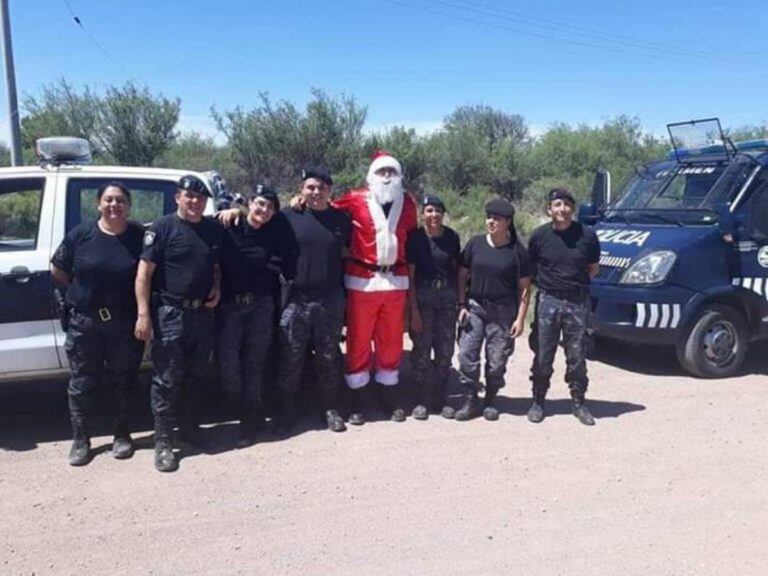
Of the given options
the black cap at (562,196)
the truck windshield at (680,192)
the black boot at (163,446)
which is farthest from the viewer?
the truck windshield at (680,192)

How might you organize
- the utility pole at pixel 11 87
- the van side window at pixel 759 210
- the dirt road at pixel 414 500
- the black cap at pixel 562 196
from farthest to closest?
the utility pole at pixel 11 87
the van side window at pixel 759 210
the black cap at pixel 562 196
the dirt road at pixel 414 500

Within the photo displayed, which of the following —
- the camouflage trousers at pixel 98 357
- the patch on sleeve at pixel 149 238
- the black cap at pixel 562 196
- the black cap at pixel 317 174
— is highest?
the black cap at pixel 317 174

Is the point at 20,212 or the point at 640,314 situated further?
the point at 640,314

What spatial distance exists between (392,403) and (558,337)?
4.58 ft

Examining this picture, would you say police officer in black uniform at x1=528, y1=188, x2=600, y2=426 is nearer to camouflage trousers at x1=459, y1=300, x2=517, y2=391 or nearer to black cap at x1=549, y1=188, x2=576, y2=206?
black cap at x1=549, y1=188, x2=576, y2=206

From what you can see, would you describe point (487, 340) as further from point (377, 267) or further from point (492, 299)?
point (377, 267)

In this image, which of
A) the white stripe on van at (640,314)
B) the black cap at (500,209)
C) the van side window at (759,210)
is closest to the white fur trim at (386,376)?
the black cap at (500,209)

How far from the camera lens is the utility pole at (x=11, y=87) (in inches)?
448

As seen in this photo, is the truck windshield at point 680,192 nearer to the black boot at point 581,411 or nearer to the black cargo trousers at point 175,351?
the black boot at point 581,411

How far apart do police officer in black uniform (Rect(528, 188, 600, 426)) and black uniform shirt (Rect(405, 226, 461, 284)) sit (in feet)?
2.15

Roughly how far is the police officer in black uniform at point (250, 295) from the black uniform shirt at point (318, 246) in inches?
2.6

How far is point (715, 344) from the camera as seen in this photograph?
21.9 feet

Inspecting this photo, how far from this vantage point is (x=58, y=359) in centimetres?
494

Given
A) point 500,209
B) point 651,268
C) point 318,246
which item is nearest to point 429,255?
point 500,209
